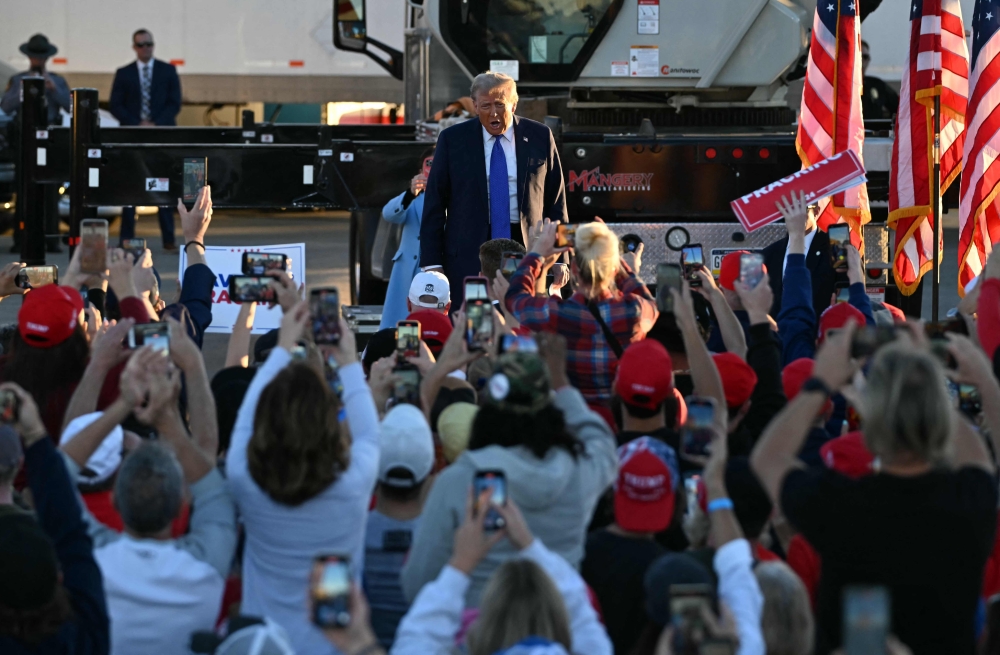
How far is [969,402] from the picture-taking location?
4301mm

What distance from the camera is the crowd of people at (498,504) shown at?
120 inches

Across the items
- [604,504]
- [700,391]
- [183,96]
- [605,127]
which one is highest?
[183,96]

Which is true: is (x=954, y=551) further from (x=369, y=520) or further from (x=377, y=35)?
(x=377, y=35)

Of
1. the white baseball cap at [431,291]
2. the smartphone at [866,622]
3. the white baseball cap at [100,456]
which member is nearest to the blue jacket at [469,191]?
the white baseball cap at [431,291]

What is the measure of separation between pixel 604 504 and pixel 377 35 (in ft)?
37.5

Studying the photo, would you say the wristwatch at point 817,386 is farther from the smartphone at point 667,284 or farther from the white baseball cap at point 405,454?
the smartphone at point 667,284

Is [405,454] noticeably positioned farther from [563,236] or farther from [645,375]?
[563,236]

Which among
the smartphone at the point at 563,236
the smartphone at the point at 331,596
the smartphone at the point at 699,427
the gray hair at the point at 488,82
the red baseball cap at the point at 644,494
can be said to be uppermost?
the gray hair at the point at 488,82

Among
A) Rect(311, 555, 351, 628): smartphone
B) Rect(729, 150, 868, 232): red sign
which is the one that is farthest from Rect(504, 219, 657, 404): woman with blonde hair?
Rect(311, 555, 351, 628): smartphone

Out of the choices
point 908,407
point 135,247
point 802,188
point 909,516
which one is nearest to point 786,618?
point 909,516

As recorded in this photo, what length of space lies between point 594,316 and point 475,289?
54 centimetres

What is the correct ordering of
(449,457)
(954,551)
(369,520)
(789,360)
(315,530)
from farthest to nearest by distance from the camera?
(789,360), (449,457), (369,520), (315,530), (954,551)

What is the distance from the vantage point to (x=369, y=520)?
3828mm

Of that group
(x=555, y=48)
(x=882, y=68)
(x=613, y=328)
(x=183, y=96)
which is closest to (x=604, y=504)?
(x=613, y=328)
